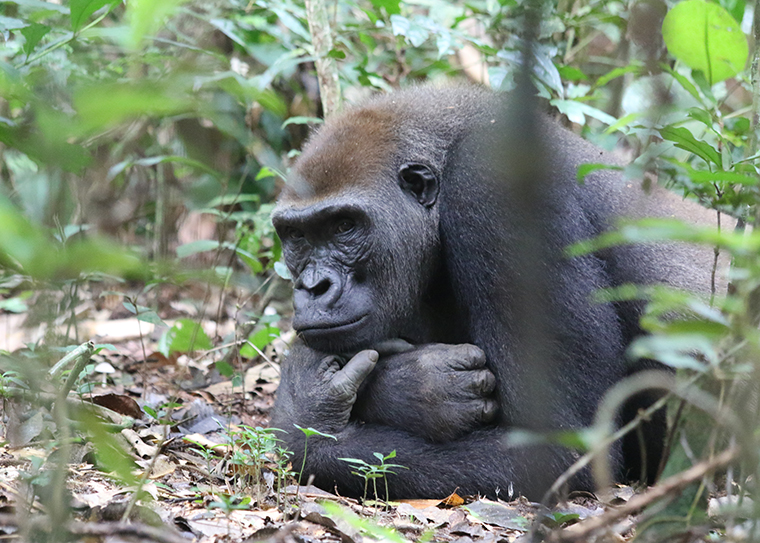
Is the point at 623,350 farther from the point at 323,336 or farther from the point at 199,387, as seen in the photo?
the point at 199,387

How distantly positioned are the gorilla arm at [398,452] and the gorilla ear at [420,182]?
3.11 feet

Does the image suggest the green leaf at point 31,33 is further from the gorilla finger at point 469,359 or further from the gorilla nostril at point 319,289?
the gorilla finger at point 469,359

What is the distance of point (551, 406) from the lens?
3697 mm

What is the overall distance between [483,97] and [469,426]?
1.97 meters

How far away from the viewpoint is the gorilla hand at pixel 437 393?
154 inches

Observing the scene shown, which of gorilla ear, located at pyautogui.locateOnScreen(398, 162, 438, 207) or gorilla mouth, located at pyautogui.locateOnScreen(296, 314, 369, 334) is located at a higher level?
gorilla ear, located at pyautogui.locateOnScreen(398, 162, 438, 207)

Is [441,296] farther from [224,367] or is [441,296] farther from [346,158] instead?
[224,367]

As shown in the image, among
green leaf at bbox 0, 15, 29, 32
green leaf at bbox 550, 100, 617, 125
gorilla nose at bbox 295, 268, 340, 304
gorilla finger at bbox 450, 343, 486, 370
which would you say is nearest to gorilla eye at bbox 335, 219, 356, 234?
gorilla nose at bbox 295, 268, 340, 304

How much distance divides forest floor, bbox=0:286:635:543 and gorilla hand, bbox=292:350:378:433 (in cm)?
32

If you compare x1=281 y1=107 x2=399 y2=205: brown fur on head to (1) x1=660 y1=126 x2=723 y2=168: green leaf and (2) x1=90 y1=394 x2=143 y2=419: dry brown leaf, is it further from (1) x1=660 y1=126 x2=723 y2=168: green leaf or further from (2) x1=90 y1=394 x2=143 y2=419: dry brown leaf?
(1) x1=660 y1=126 x2=723 y2=168: green leaf

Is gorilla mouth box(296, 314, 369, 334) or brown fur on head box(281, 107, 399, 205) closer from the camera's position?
A: gorilla mouth box(296, 314, 369, 334)

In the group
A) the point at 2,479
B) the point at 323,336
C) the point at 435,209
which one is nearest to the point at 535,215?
the point at 435,209

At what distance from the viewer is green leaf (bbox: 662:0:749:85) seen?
4.05m

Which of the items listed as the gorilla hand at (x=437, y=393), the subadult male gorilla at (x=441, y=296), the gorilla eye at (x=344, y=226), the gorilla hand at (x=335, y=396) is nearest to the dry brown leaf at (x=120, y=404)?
the subadult male gorilla at (x=441, y=296)
